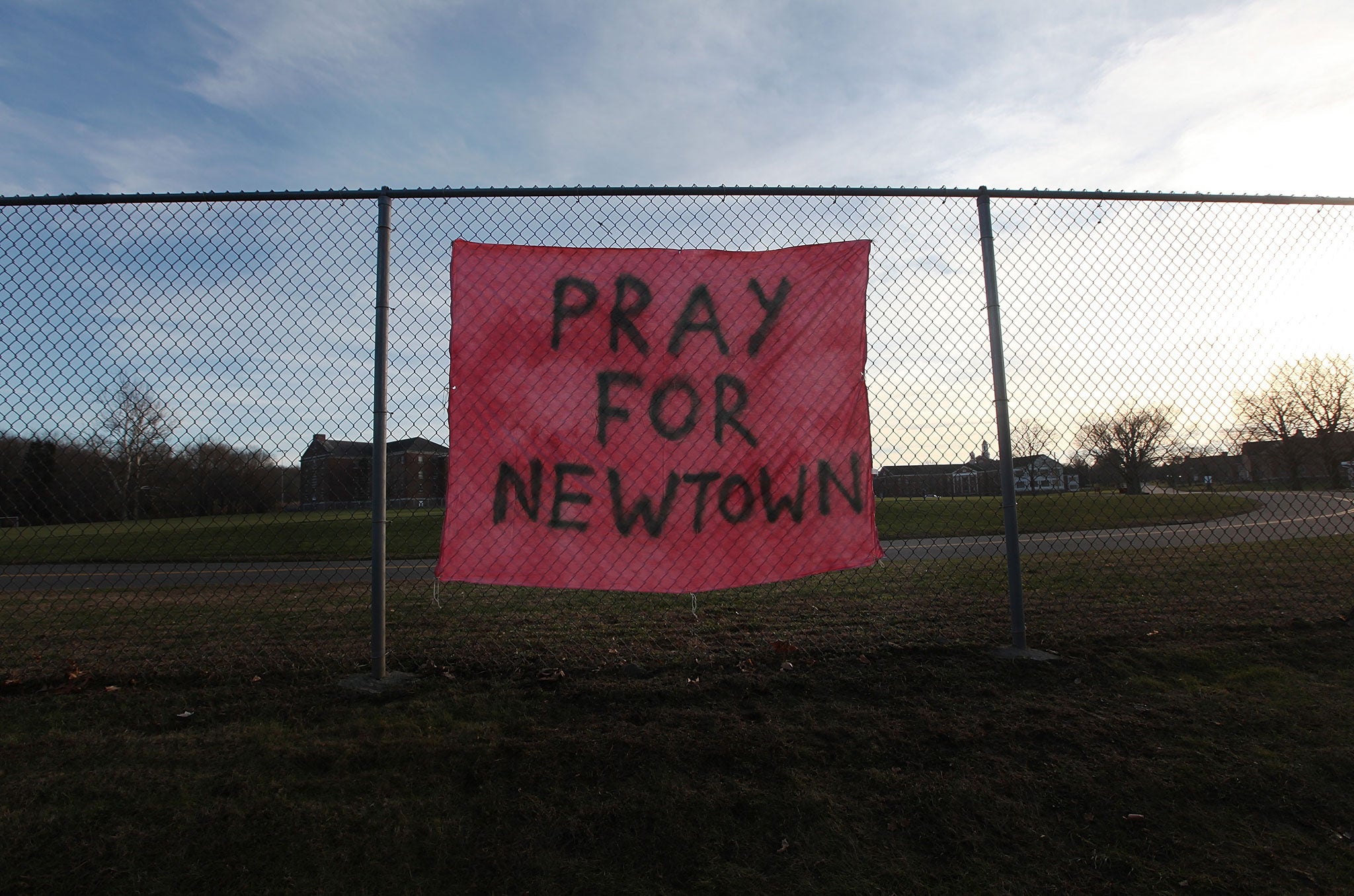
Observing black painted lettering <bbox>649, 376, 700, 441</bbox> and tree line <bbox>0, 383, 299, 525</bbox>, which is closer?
black painted lettering <bbox>649, 376, 700, 441</bbox>

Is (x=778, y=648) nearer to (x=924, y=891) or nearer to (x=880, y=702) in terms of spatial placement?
(x=880, y=702)

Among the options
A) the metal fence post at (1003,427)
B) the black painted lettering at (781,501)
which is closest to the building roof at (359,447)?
the black painted lettering at (781,501)

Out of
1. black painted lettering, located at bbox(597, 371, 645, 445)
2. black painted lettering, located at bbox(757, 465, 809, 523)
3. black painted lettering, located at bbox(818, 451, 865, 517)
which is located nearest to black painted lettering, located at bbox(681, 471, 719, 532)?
black painted lettering, located at bbox(757, 465, 809, 523)

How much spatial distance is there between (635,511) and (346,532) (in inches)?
630

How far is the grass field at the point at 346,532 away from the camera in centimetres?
1092

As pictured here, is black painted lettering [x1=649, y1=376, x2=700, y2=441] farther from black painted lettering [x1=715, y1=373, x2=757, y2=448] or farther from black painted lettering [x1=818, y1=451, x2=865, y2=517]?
black painted lettering [x1=818, y1=451, x2=865, y2=517]

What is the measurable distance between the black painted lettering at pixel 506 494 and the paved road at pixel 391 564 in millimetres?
4315

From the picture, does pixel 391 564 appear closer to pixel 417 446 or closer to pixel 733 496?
pixel 417 446

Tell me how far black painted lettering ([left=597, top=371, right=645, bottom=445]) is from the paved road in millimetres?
4655

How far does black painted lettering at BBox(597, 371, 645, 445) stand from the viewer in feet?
11.5

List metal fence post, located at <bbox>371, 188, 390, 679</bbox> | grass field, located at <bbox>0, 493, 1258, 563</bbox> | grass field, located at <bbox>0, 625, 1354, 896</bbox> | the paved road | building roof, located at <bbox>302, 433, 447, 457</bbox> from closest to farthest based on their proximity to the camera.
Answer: grass field, located at <bbox>0, 625, 1354, 896</bbox> → metal fence post, located at <bbox>371, 188, 390, 679</bbox> → building roof, located at <bbox>302, 433, 447, 457</bbox> → the paved road → grass field, located at <bbox>0, 493, 1258, 563</bbox>

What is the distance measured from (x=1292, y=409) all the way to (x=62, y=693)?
40.3 ft

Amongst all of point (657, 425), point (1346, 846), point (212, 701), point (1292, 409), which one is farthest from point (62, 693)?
point (1292, 409)

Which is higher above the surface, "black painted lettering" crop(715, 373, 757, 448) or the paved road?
"black painted lettering" crop(715, 373, 757, 448)
